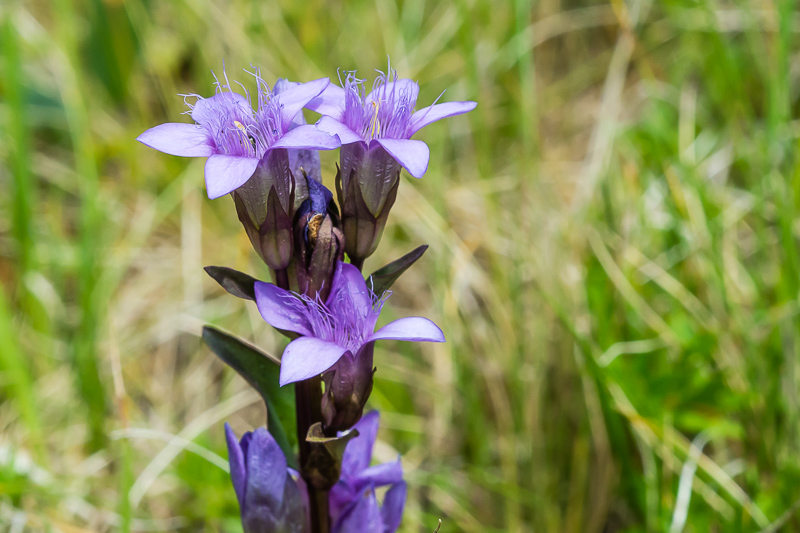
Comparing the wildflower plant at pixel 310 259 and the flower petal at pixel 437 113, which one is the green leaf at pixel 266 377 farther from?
the flower petal at pixel 437 113

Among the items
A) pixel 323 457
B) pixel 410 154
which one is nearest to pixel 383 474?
pixel 323 457

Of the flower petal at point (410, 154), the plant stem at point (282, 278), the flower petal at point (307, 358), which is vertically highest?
the flower petal at point (410, 154)

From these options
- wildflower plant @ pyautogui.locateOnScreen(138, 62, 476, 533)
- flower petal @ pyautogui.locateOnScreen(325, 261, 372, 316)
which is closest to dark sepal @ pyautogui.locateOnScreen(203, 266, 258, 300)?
wildflower plant @ pyautogui.locateOnScreen(138, 62, 476, 533)

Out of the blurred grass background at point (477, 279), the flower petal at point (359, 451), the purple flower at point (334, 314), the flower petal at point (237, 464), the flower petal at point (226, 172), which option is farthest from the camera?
the blurred grass background at point (477, 279)

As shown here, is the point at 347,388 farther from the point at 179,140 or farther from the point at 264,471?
the point at 179,140

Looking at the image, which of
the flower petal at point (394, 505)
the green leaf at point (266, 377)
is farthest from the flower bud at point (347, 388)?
the flower petal at point (394, 505)

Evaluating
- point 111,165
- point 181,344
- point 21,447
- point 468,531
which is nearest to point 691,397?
point 468,531

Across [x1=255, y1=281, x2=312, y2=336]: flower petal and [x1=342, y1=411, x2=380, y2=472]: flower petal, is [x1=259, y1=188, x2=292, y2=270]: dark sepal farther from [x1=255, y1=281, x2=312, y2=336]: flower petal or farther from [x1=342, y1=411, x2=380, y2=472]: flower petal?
[x1=342, y1=411, x2=380, y2=472]: flower petal
